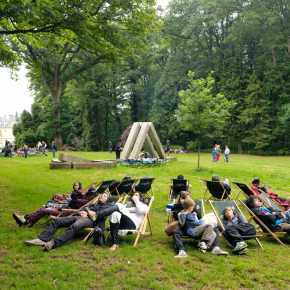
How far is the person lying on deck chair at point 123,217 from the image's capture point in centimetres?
445

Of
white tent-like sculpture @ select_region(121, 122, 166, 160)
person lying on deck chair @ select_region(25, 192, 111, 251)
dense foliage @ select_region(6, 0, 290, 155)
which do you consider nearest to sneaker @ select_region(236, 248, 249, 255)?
person lying on deck chair @ select_region(25, 192, 111, 251)

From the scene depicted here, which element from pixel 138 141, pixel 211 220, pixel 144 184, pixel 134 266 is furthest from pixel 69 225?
pixel 138 141

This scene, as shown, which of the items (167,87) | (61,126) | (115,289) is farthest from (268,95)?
(115,289)

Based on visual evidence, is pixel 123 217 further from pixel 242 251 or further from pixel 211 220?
pixel 242 251

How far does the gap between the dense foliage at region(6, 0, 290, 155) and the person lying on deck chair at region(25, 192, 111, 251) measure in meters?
19.3

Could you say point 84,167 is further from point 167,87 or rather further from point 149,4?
point 167,87

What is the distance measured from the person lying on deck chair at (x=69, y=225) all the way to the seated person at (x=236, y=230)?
226cm

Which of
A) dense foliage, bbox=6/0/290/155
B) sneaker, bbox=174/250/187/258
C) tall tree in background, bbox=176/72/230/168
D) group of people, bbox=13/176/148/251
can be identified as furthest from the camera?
dense foliage, bbox=6/0/290/155

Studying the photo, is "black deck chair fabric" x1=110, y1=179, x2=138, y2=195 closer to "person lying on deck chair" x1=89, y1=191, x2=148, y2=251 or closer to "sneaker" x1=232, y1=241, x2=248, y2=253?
"person lying on deck chair" x1=89, y1=191, x2=148, y2=251

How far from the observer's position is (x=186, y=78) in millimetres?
34969

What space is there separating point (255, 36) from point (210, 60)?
634 cm

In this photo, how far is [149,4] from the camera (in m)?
8.68

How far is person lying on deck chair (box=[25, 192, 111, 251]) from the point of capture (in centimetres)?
422

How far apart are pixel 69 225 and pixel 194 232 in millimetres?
2284
